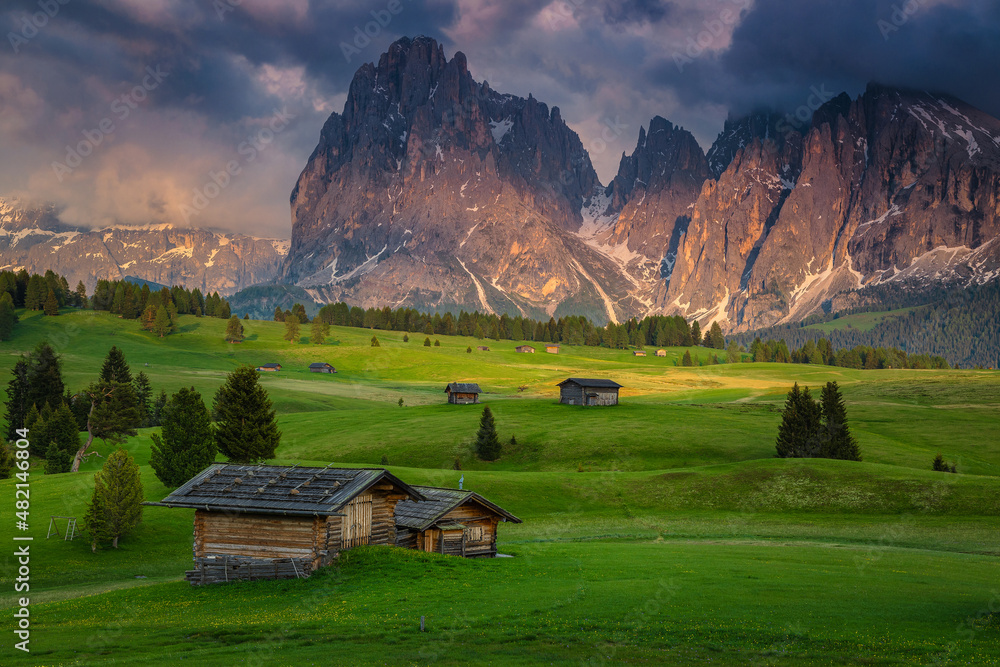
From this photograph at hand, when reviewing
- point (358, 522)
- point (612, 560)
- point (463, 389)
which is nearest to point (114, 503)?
point (358, 522)

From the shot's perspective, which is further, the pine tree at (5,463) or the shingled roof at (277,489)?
the pine tree at (5,463)

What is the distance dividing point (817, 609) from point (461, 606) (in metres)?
Result: 12.3

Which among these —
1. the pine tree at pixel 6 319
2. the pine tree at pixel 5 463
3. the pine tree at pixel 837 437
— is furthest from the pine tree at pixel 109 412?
the pine tree at pixel 6 319

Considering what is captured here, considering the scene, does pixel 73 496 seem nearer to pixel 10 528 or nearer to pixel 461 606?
pixel 10 528

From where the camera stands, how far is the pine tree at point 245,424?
58.8 metres

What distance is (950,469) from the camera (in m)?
67.1

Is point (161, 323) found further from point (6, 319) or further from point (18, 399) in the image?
point (18, 399)

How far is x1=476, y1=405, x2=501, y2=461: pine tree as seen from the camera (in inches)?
3044

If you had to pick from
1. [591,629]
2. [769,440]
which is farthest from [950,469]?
[591,629]

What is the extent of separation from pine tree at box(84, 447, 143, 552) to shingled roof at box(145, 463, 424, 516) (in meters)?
10.9

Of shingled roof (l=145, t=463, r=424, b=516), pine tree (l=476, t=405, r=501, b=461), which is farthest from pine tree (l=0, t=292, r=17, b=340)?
shingled roof (l=145, t=463, r=424, b=516)

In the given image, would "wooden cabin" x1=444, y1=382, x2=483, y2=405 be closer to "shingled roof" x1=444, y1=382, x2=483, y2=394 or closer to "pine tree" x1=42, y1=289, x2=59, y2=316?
"shingled roof" x1=444, y1=382, x2=483, y2=394

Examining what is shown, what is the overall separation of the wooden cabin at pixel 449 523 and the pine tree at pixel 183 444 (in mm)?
25550

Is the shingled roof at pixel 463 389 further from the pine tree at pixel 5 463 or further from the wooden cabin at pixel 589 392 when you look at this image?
the pine tree at pixel 5 463
